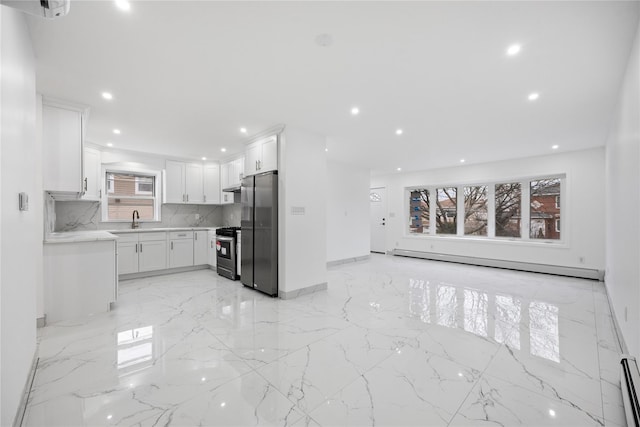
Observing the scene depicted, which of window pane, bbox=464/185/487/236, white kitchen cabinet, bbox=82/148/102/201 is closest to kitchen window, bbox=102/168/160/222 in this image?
white kitchen cabinet, bbox=82/148/102/201

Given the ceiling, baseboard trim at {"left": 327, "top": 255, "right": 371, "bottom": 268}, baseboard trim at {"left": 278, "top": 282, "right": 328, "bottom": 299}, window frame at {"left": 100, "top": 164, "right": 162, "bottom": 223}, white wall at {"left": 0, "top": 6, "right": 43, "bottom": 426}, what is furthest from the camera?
baseboard trim at {"left": 327, "top": 255, "right": 371, "bottom": 268}

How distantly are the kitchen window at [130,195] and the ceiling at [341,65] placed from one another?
5.29 feet

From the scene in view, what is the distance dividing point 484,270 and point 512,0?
5430 mm

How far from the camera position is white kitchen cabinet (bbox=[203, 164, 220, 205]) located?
612 cm

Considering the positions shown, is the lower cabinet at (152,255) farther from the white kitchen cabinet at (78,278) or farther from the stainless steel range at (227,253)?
the white kitchen cabinet at (78,278)

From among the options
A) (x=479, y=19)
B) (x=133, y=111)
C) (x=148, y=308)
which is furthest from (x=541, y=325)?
(x=133, y=111)

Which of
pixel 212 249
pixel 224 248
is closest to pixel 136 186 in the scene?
pixel 212 249

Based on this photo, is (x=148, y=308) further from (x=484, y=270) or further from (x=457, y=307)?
(x=484, y=270)

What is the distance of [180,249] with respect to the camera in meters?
5.40

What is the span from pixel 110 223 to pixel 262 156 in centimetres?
351

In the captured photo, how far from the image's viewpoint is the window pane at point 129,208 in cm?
534

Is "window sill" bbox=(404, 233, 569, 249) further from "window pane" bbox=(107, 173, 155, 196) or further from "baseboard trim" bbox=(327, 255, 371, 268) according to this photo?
"window pane" bbox=(107, 173, 155, 196)

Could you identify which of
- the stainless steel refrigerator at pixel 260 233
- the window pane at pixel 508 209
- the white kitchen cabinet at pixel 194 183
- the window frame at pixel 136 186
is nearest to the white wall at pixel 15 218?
the stainless steel refrigerator at pixel 260 233

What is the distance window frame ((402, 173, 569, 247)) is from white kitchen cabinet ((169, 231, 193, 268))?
18.2ft
